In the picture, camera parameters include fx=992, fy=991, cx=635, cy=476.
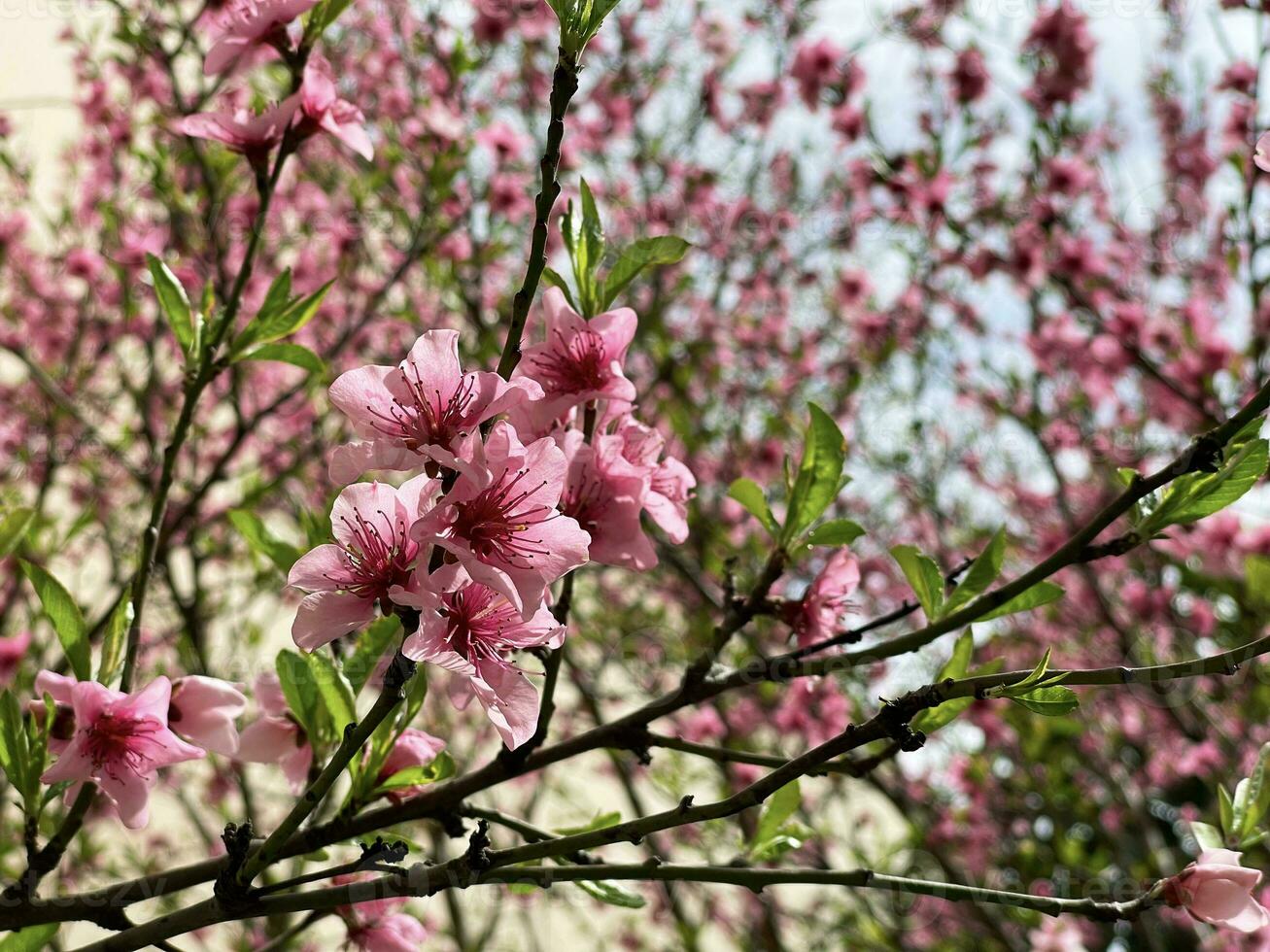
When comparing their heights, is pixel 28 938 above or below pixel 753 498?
below

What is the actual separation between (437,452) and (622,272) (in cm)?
44

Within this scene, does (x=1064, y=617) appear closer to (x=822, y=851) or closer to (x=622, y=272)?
(x=822, y=851)

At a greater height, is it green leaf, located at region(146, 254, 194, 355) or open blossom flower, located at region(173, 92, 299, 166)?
open blossom flower, located at region(173, 92, 299, 166)

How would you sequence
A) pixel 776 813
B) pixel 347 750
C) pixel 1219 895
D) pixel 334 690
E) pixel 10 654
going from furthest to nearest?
pixel 10 654 → pixel 776 813 → pixel 334 690 → pixel 1219 895 → pixel 347 750

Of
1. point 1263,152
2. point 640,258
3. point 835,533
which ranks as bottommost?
point 835,533

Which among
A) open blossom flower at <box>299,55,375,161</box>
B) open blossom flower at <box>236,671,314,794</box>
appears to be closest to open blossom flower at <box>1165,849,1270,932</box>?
open blossom flower at <box>236,671,314,794</box>

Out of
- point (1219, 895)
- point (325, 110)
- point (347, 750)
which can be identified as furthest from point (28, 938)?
point (1219, 895)

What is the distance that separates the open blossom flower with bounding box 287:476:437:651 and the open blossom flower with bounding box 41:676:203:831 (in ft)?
0.91

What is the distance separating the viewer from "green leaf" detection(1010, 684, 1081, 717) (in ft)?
2.95

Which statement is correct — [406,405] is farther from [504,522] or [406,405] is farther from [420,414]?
[504,522]

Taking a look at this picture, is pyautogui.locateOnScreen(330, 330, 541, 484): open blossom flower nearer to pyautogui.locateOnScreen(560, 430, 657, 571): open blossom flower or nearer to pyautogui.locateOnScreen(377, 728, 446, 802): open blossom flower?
pyautogui.locateOnScreen(560, 430, 657, 571): open blossom flower

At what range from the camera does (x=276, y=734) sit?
132 centimetres

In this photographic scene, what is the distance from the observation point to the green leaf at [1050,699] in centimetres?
90

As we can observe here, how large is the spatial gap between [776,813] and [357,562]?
2.23 feet
